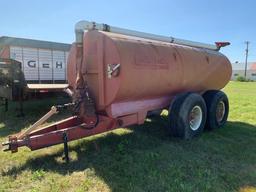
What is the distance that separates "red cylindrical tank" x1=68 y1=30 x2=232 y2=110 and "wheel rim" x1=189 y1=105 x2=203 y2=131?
0.54m

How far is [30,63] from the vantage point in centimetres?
1401

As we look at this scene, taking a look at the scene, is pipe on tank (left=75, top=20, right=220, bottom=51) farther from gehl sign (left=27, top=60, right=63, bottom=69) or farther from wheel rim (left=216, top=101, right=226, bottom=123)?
gehl sign (left=27, top=60, right=63, bottom=69)

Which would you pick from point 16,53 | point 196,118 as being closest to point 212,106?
point 196,118

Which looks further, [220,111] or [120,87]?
[220,111]

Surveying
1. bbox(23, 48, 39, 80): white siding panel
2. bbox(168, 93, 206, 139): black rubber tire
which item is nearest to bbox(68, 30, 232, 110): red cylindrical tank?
bbox(168, 93, 206, 139): black rubber tire

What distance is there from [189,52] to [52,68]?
10425mm

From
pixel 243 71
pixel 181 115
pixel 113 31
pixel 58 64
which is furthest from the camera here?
pixel 243 71

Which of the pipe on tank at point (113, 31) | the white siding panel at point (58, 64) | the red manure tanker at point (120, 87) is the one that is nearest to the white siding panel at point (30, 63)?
the white siding panel at point (58, 64)

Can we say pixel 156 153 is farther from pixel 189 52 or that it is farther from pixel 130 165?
pixel 189 52

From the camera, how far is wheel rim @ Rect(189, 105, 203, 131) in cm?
580

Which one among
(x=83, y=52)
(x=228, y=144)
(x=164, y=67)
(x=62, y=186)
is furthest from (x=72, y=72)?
(x=228, y=144)

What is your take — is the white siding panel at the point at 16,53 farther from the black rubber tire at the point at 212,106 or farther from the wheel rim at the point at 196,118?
the wheel rim at the point at 196,118

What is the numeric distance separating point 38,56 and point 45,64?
0.58 metres

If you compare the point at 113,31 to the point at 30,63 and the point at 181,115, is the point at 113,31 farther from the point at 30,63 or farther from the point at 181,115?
the point at 30,63
